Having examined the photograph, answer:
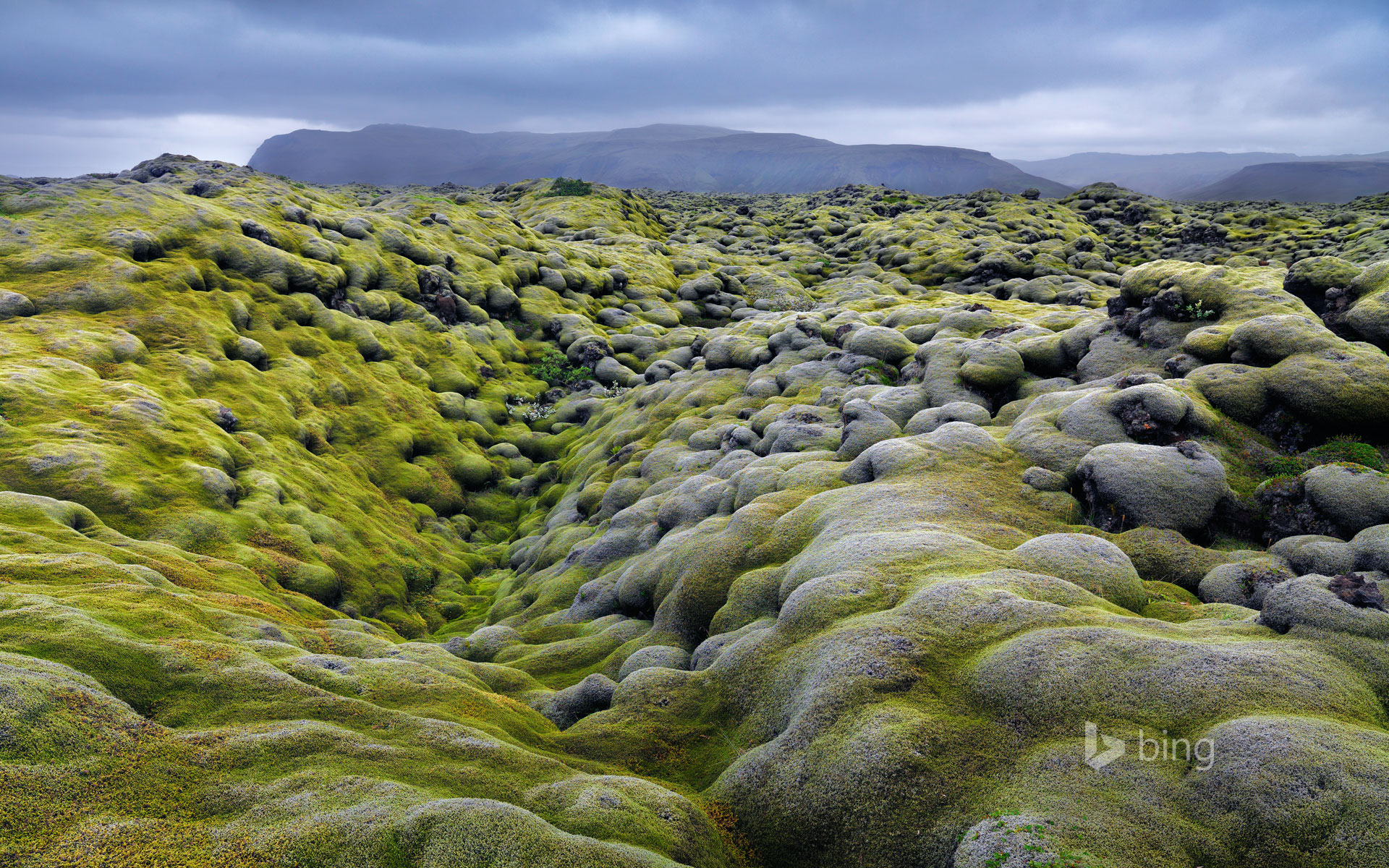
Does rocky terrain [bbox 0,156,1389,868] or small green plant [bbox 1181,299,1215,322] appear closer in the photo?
rocky terrain [bbox 0,156,1389,868]

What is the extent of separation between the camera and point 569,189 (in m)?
135

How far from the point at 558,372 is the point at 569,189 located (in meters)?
85.5

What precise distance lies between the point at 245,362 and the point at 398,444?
32.4 feet

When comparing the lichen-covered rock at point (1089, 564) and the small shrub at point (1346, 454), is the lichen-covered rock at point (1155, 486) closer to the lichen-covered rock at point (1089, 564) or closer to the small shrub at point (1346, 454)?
the lichen-covered rock at point (1089, 564)

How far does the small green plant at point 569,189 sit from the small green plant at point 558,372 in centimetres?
7982

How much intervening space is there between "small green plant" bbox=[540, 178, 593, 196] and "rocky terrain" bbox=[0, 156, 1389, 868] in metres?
83.0

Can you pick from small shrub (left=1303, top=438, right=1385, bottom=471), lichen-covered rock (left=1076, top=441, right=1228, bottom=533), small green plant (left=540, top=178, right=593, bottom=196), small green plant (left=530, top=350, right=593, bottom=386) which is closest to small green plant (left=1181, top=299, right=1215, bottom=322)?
small shrub (left=1303, top=438, right=1385, bottom=471)

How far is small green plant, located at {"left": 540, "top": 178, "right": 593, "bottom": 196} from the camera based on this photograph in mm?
133750

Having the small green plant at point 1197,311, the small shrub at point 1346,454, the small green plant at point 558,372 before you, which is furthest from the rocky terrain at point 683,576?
the small green plant at point 558,372

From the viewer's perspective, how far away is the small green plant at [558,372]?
62469mm

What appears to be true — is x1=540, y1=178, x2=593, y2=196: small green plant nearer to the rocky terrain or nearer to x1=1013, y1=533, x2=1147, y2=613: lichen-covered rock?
the rocky terrain

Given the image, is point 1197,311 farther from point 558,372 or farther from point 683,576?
point 558,372

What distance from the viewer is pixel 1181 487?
20.6 meters

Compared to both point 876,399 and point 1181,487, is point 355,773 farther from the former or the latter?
point 876,399
